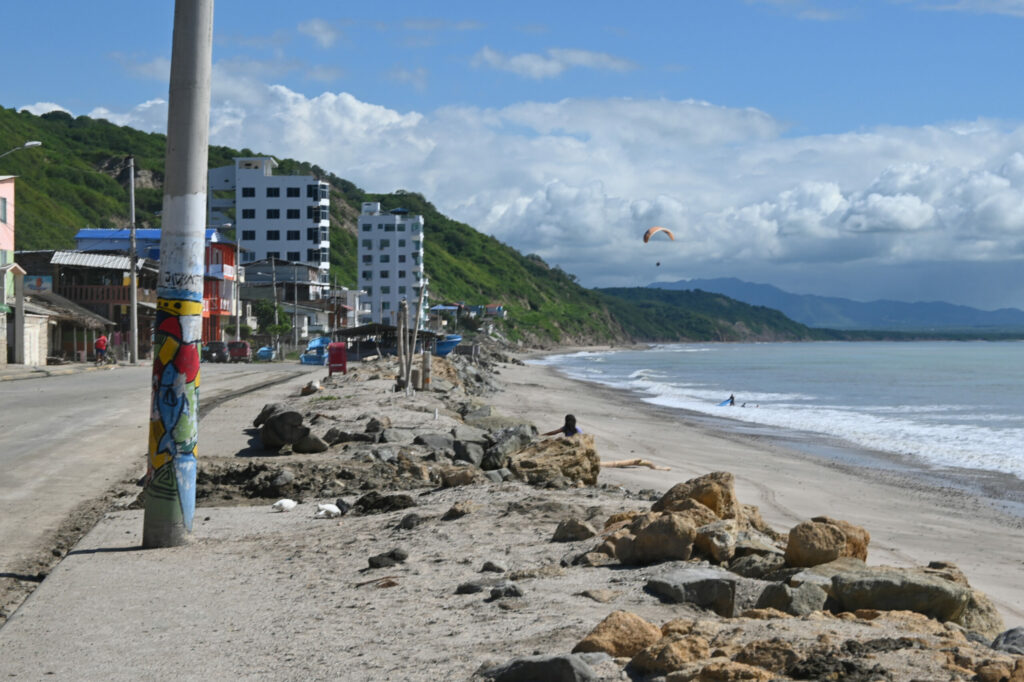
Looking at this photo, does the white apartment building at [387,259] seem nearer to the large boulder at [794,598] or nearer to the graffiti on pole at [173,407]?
the graffiti on pole at [173,407]

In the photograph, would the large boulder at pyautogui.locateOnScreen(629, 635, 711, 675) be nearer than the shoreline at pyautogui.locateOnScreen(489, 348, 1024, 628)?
Yes

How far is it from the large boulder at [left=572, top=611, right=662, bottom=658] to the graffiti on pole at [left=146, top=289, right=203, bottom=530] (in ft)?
17.7

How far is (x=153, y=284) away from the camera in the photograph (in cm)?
6869

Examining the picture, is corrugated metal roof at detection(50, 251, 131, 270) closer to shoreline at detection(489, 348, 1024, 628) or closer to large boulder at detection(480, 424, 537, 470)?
shoreline at detection(489, 348, 1024, 628)

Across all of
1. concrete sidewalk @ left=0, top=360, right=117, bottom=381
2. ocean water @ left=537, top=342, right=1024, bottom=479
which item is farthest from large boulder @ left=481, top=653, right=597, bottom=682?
concrete sidewalk @ left=0, top=360, right=117, bottom=381

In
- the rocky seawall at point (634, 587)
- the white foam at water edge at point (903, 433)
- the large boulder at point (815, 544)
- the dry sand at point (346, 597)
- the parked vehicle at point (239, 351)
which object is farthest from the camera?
the parked vehicle at point (239, 351)

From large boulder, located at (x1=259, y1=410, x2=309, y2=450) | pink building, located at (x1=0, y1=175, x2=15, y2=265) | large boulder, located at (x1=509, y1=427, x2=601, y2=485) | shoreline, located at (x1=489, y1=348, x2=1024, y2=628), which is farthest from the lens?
pink building, located at (x1=0, y1=175, x2=15, y2=265)

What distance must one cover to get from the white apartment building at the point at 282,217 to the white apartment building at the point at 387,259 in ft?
44.7

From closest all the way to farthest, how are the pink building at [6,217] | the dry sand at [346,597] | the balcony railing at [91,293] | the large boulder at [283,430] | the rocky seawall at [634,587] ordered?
1. the rocky seawall at [634,587]
2. the dry sand at [346,597]
3. the large boulder at [283,430]
4. the pink building at [6,217]
5. the balcony railing at [91,293]

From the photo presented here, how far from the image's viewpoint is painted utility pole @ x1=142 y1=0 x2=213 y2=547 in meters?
9.58

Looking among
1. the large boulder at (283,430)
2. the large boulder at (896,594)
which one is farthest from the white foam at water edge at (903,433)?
the large boulder at (896,594)

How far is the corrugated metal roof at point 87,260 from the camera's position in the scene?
59.9 metres

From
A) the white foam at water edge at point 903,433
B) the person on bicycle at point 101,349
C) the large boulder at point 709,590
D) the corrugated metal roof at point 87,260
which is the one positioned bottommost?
the white foam at water edge at point 903,433

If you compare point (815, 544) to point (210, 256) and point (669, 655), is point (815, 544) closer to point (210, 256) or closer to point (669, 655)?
point (669, 655)
